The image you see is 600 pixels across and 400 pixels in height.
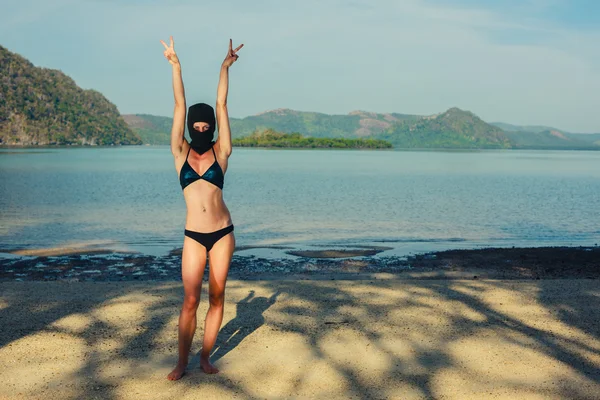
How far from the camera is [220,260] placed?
539cm

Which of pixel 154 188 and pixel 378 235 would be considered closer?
pixel 378 235

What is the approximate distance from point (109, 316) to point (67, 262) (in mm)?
6926

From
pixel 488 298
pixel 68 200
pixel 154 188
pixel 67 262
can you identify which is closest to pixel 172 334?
pixel 488 298

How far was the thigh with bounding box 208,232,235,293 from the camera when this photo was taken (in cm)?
538

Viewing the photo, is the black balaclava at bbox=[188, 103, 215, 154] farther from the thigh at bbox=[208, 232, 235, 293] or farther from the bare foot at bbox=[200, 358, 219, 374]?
the bare foot at bbox=[200, 358, 219, 374]

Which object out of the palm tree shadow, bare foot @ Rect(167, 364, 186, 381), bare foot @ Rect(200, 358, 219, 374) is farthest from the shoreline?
bare foot @ Rect(167, 364, 186, 381)

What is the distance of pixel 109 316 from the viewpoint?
25.3ft

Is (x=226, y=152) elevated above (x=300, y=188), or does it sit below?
above

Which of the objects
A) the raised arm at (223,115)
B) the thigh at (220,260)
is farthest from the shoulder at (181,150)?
the thigh at (220,260)

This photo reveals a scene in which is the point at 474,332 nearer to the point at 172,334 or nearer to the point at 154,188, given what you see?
the point at 172,334

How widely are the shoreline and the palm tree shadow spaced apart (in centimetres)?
353

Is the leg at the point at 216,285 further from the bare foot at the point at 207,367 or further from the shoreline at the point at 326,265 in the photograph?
the shoreline at the point at 326,265

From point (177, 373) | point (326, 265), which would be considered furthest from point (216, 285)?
point (326, 265)

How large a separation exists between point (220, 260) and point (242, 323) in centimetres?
236
